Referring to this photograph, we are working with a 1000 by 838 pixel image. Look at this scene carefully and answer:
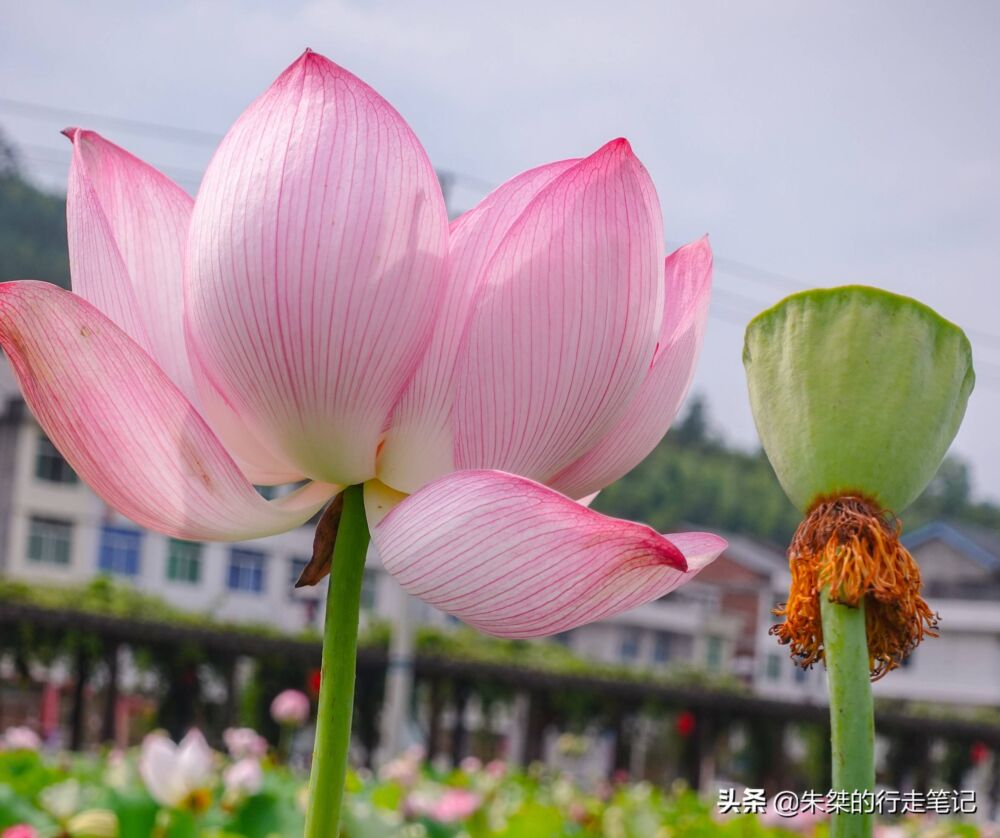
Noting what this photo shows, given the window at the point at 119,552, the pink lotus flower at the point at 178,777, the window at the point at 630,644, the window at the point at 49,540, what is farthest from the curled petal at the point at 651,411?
the window at the point at 630,644

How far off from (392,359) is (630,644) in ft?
88.2

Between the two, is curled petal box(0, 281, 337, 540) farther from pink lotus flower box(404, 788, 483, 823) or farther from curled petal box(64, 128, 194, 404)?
pink lotus flower box(404, 788, 483, 823)

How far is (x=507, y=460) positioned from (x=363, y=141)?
7 cm

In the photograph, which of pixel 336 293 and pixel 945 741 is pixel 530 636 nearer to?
pixel 336 293

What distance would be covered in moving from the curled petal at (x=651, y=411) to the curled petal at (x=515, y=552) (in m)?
0.05

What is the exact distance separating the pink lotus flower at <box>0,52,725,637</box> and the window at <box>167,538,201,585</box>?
70.2 feet

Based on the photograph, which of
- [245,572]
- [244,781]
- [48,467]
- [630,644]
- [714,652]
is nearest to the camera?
[244,781]

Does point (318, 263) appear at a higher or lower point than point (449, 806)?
higher

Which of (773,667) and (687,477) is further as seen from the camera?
(687,477)

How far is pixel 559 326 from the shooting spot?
25 centimetres

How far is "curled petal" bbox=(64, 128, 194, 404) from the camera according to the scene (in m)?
0.30

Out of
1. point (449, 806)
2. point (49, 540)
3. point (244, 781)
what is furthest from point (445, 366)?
point (49, 540)

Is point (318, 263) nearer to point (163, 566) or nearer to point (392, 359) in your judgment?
point (392, 359)

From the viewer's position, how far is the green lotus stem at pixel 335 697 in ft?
0.74
